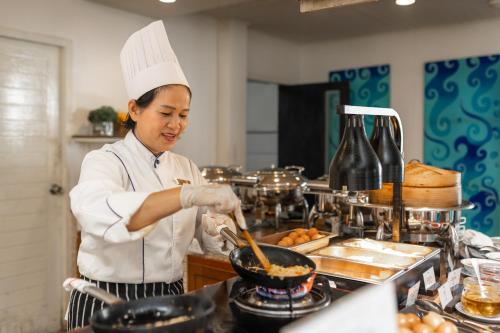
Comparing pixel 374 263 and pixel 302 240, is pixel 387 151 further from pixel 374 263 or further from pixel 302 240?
pixel 302 240

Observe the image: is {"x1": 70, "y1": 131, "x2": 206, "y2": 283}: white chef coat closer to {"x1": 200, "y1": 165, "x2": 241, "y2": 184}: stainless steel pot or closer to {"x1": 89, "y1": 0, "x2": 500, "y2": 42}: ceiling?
{"x1": 200, "y1": 165, "x2": 241, "y2": 184}: stainless steel pot

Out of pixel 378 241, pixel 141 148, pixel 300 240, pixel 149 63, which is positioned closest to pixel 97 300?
pixel 141 148

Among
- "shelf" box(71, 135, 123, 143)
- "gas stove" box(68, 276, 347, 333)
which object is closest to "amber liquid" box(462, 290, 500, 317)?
"gas stove" box(68, 276, 347, 333)

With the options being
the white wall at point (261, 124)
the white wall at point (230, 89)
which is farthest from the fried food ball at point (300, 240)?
the white wall at point (261, 124)

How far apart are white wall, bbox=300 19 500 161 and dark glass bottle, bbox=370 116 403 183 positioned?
13.9 feet

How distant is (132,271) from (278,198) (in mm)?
1749

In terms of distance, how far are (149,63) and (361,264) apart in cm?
108

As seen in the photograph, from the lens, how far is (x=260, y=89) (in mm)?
8078

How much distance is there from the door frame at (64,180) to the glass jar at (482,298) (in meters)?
3.34

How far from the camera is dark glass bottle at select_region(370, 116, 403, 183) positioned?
1.92 m

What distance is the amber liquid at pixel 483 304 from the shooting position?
149 centimetres

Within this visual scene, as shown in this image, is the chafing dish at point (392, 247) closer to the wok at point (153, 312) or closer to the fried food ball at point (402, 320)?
the fried food ball at point (402, 320)

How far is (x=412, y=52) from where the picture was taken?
19.4 feet

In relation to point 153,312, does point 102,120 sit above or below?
above
